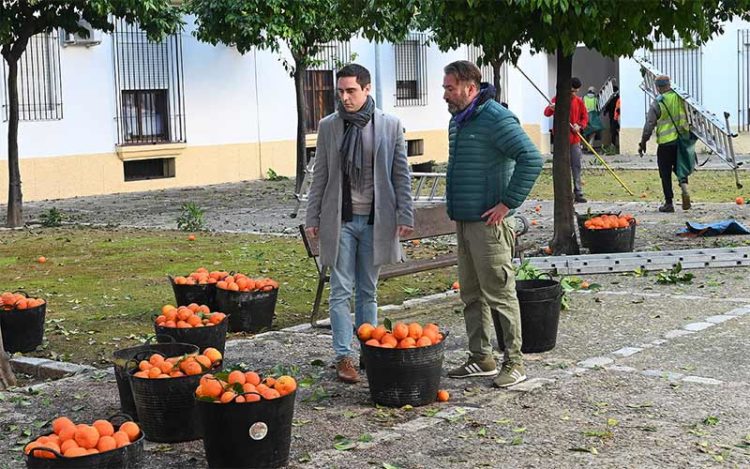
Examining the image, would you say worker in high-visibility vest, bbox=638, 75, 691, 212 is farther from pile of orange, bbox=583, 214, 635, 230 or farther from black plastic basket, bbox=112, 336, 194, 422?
black plastic basket, bbox=112, 336, 194, 422

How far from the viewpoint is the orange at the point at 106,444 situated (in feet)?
16.3

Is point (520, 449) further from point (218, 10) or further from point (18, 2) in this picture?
point (218, 10)

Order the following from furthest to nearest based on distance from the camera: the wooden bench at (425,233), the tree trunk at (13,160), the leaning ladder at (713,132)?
the leaning ladder at (713,132) < the tree trunk at (13,160) < the wooden bench at (425,233)

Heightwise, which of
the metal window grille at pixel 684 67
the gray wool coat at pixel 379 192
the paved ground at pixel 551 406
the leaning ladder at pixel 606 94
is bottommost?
the paved ground at pixel 551 406

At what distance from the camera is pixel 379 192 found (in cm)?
714

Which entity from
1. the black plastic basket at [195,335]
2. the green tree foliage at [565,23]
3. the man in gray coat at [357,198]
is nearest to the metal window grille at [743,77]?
the green tree foliage at [565,23]

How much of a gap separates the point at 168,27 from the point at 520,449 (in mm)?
13207

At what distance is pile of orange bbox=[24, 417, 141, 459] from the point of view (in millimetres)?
4926

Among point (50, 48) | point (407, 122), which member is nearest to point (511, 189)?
point (50, 48)

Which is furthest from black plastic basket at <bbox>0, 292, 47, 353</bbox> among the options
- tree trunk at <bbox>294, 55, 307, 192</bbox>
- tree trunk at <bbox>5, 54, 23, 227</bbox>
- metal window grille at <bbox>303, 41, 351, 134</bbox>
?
metal window grille at <bbox>303, 41, 351, 134</bbox>

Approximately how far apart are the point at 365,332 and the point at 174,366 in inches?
45.8

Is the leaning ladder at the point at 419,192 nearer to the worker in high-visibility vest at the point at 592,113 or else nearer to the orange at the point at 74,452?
the orange at the point at 74,452

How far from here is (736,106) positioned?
31.1 meters

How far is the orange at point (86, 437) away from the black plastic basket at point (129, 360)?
4.28 ft
